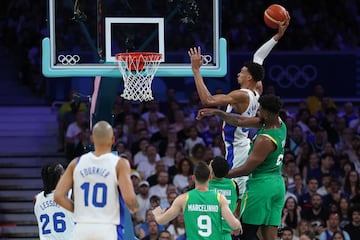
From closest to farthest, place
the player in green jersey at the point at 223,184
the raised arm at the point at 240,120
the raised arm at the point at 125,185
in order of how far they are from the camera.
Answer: the raised arm at the point at 125,185 < the player in green jersey at the point at 223,184 < the raised arm at the point at 240,120

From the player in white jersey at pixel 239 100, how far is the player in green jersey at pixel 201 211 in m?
1.04

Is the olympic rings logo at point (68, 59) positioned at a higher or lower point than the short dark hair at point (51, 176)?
higher

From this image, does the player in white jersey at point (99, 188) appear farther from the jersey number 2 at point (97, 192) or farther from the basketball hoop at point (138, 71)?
the basketball hoop at point (138, 71)

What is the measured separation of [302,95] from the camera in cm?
1939

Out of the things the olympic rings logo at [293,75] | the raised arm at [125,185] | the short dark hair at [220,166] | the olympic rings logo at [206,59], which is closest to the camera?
the raised arm at [125,185]

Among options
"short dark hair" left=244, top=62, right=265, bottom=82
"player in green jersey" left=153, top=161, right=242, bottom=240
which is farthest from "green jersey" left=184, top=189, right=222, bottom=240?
"short dark hair" left=244, top=62, right=265, bottom=82

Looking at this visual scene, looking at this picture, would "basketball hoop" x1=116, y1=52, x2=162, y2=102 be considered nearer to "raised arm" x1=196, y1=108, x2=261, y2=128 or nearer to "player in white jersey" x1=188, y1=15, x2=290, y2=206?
"player in white jersey" x1=188, y1=15, x2=290, y2=206

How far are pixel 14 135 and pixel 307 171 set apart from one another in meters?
5.71

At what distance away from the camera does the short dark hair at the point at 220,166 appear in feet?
30.6

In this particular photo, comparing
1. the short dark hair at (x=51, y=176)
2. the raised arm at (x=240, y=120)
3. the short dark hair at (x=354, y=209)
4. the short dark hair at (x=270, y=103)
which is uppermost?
the short dark hair at (x=270, y=103)

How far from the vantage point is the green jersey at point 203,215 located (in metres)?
8.93

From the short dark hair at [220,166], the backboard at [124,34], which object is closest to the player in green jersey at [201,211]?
the short dark hair at [220,166]

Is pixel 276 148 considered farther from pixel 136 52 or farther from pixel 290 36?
pixel 290 36

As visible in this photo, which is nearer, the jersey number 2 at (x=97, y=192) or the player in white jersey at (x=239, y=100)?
the jersey number 2 at (x=97, y=192)
